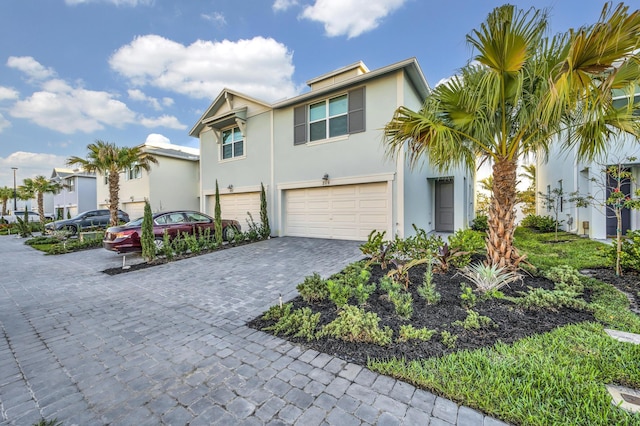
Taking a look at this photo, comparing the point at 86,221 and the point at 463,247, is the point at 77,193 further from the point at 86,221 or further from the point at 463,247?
the point at 463,247

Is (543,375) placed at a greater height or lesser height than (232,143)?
lesser

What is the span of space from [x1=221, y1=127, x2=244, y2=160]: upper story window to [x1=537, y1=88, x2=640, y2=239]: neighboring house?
1194 cm

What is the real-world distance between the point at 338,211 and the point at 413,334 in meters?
7.41

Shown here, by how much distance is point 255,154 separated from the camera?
1253 centimetres

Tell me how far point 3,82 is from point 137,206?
9.06 metres

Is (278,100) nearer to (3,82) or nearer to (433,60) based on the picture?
(433,60)

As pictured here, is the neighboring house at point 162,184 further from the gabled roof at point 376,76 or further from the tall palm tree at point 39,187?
the gabled roof at point 376,76

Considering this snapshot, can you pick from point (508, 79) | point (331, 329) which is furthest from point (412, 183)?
point (331, 329)

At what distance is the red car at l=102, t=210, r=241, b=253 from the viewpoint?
338 inches

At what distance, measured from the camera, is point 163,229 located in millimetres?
9414

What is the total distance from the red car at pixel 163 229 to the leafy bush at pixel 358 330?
7.93 metres

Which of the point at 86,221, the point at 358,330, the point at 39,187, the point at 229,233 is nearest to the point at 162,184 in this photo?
the point at 86,221

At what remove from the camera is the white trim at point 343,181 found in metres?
8.92

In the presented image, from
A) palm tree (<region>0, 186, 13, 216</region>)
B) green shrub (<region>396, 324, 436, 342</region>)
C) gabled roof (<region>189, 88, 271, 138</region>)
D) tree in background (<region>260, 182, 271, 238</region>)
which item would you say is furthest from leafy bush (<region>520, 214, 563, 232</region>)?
palm tree (<region>0, 186, 13, 216</region>)
